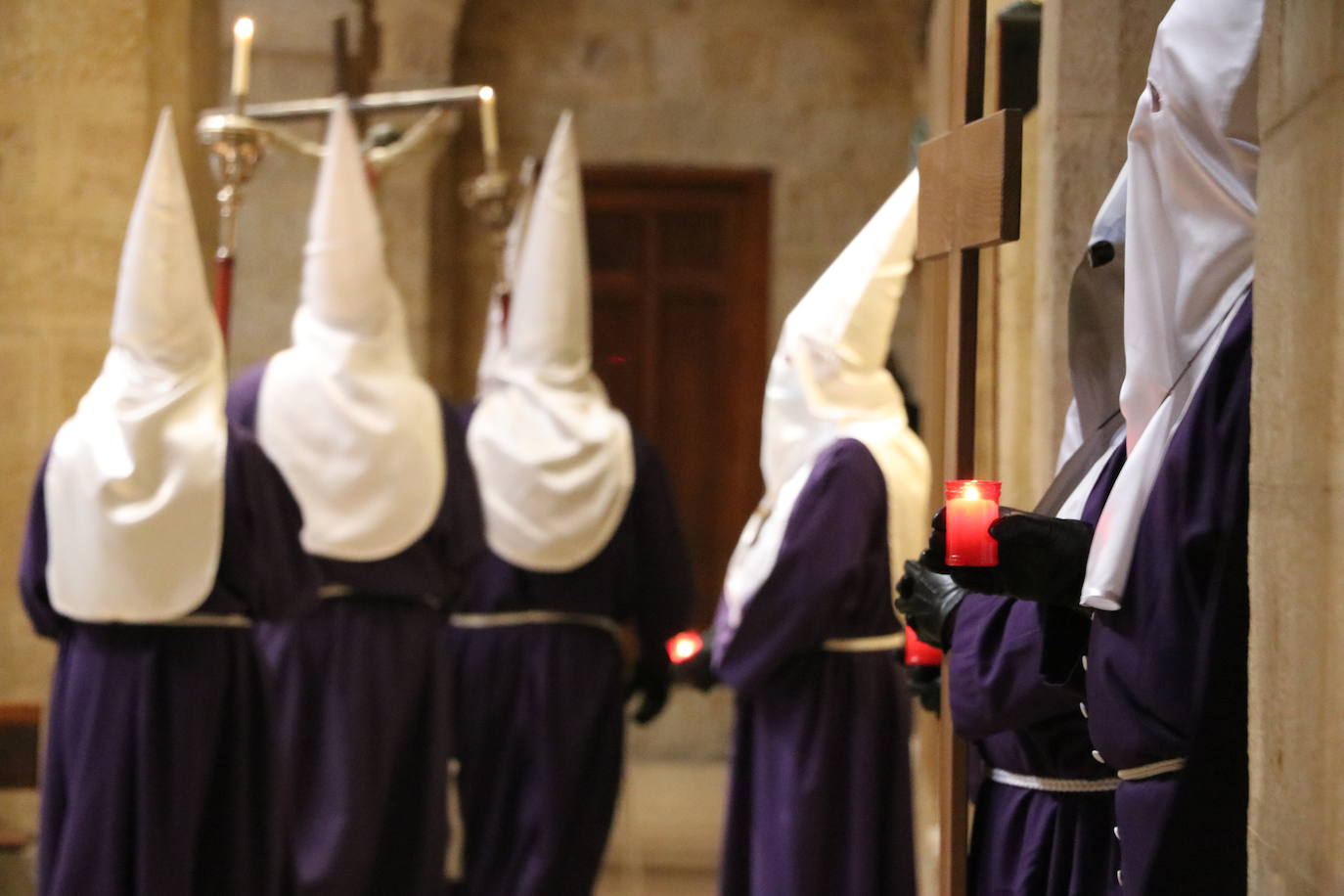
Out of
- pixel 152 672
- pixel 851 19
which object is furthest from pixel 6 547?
pixel 851 19

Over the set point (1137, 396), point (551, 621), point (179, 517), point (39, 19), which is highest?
point (39, 19)

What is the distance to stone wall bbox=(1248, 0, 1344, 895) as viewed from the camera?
1.35 metres

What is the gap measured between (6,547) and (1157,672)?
12.7ft

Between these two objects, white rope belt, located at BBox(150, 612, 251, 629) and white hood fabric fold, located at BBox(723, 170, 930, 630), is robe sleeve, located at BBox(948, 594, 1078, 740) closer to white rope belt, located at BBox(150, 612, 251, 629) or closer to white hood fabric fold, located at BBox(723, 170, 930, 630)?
white hood fabric fold, located at BBox(723, 170, 930, 630)

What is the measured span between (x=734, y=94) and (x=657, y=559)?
10.8ft

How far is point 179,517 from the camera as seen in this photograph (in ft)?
12.0

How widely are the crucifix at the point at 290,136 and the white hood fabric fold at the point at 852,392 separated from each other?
1.36 m

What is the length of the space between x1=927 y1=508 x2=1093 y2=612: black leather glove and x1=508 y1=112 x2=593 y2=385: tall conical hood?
3.33 metres

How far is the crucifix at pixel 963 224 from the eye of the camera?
207 centimetres

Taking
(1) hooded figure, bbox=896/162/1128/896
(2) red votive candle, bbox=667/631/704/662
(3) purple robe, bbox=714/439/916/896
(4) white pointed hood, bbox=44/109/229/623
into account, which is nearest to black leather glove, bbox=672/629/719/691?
(2) red votive candle, bbox=667/631/704/662

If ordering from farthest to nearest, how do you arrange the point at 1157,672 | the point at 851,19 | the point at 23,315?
the point at 851,19 < the point at 23,315 < the point at 1157,672

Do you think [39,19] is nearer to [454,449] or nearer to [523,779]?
[454,449]

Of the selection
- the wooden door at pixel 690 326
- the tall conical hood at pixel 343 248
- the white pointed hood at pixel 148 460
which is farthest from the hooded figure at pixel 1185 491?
the wooden door at pixel 690 326

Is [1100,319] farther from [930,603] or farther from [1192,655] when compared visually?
[1192,655]
